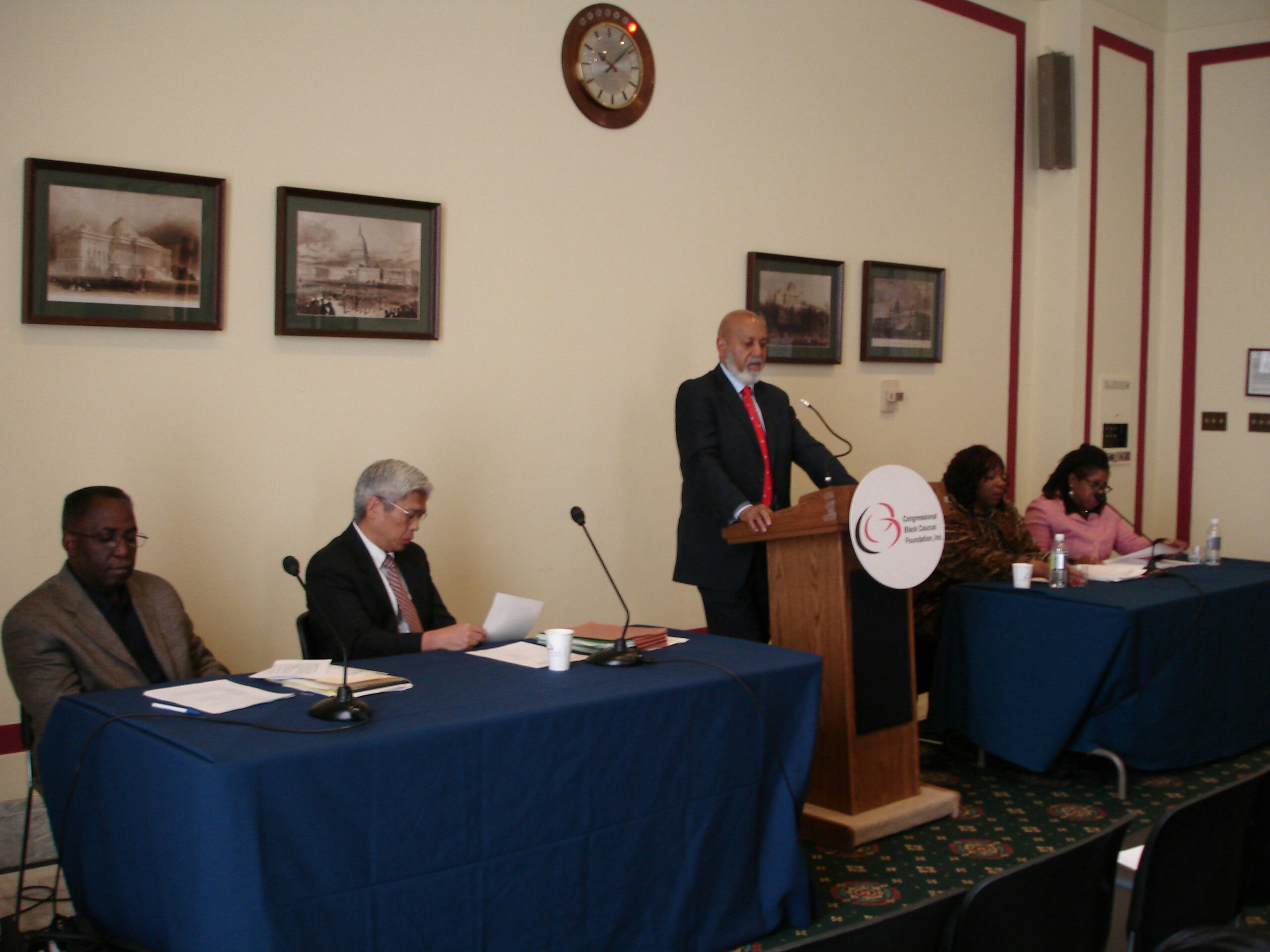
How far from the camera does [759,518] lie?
3373 millimetres

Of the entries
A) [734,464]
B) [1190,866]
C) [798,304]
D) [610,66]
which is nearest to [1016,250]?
[798,304]

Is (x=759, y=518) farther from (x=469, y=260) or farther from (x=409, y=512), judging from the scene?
(x=469, y=260)

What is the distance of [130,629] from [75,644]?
0.19m

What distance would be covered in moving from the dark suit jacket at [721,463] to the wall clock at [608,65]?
129cm

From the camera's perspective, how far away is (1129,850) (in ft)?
7.50

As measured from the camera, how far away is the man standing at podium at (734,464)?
12.4 feet

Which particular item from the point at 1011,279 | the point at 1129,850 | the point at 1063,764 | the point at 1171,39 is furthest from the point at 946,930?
the point at 1171,39

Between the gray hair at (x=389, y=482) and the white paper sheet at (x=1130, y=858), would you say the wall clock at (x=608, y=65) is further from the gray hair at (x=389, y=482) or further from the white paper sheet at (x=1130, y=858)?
the white paper sheet at (x=1130, y=858)

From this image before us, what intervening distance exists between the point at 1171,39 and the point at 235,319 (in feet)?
19.8

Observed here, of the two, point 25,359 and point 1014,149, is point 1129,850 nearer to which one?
point 25,359

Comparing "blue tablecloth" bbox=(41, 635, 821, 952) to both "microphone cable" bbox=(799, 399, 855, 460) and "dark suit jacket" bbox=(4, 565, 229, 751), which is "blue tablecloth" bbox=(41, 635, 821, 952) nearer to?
"dark suit jacket" bbox=(4, 565, 229, 751)

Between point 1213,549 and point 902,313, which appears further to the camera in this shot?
point 902,313

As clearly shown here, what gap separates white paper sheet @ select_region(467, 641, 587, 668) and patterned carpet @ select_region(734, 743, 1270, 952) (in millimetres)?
793

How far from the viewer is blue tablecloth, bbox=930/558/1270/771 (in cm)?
→ 375
